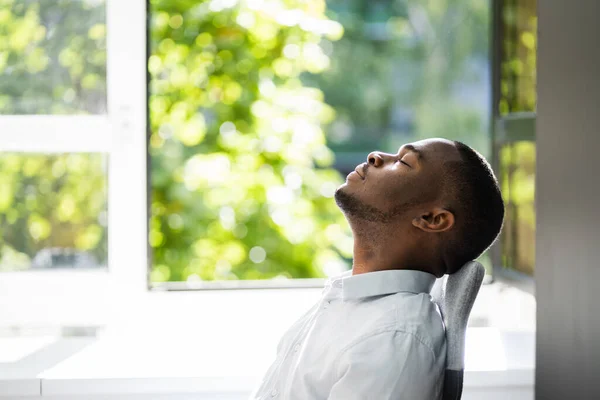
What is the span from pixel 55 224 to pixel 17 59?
49cm

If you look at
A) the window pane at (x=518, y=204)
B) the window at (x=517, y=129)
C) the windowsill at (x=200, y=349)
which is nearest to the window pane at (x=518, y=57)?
the window at (x=517, y=129)

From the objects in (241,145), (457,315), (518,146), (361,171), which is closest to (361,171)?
(361,171)

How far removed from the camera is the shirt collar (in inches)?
45.0

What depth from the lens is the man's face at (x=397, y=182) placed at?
3.69 feet

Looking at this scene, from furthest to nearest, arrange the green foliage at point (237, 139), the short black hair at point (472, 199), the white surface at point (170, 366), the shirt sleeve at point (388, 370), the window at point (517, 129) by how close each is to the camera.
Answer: the green foliage at point (237, 139) → the window at point (517, 129) → the white surface at point (170, 366) → the short black hair at point (472, 199) → the shirt sleeve at point (388, 370)

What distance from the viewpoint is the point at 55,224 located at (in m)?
2.14

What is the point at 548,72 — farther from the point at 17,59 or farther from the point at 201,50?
the point at 201,50

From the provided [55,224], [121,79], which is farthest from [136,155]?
[55,224]

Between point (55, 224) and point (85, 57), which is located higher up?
point (85, 57)

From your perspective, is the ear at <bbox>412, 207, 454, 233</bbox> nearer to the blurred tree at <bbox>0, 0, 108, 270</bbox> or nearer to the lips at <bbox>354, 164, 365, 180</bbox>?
the lips at <bbox>354, 164, 365, 180</bbox>

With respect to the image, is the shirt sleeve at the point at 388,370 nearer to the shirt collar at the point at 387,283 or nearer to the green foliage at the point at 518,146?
the shirt collar at the point at 387,283

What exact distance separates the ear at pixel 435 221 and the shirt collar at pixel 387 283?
0.08 m

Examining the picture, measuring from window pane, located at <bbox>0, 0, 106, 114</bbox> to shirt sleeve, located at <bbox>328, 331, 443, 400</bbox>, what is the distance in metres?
1.31

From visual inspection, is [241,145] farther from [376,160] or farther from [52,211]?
[376,160]
